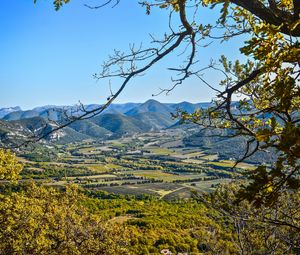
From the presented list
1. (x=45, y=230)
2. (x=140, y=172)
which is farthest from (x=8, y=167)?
(x=140, y=172)

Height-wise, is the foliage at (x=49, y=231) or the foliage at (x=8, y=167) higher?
the foliage at (x=8, y=167)

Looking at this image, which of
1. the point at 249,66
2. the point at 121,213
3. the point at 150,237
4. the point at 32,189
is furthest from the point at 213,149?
the point at 249,66

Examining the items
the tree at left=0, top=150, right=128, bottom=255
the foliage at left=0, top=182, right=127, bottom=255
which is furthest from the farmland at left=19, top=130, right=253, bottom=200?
the tree at left=0, top=150, right=128, bottom=255

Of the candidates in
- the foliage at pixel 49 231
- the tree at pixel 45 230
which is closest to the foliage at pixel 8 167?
the tree at pixel 45 230

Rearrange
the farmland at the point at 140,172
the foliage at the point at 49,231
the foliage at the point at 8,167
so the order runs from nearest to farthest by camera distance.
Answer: the foliage at the point at 49,231, the foliage at the point at 8,167, the farmland at the point at 140,172

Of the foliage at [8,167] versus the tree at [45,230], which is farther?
the foliage at [8,167]

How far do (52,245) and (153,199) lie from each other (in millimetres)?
82128

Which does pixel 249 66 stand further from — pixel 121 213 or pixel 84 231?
pixel 121 213

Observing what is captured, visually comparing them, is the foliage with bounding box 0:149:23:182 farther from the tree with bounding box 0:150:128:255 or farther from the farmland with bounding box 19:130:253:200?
the farmland with bounding box 19:130:253:200

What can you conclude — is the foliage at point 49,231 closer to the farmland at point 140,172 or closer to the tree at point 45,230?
the tree at point 45,230

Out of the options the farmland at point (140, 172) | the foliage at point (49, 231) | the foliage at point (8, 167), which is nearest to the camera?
the foliage at point (49, 231)

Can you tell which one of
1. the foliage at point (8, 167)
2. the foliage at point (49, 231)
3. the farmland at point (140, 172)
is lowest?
the farmland at point (140, 172)

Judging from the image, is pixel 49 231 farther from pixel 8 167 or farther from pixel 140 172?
pixel 140 172

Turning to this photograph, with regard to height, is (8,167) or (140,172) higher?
(8,167)
